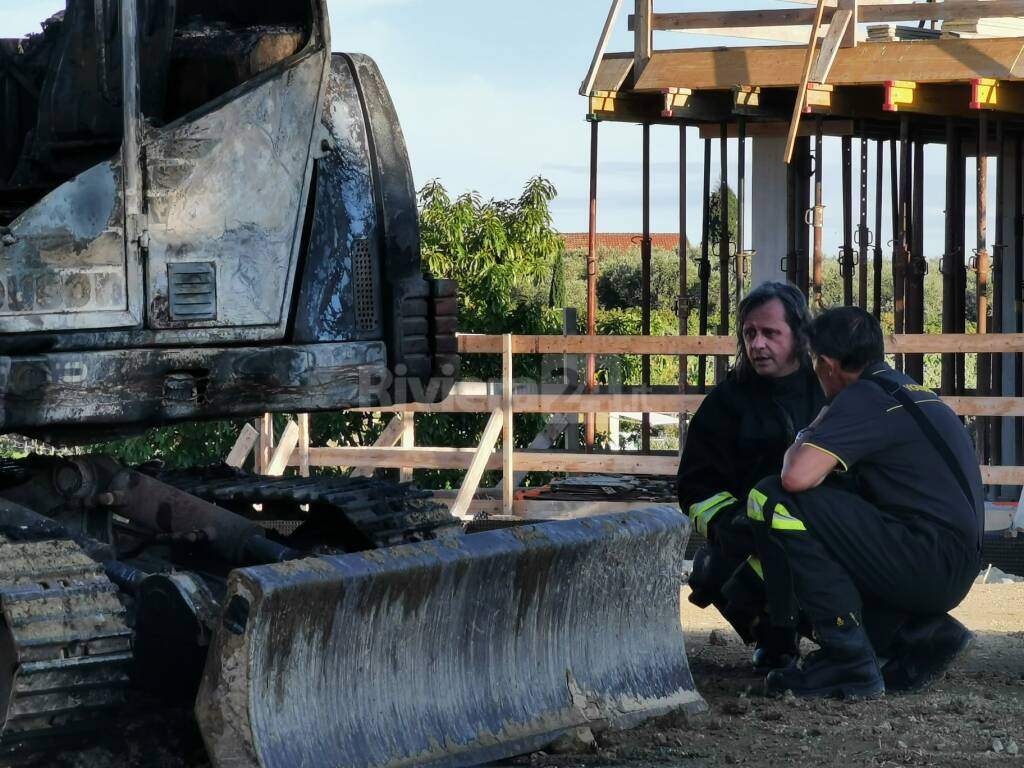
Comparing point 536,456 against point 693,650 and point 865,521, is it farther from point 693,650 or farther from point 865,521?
point 865,521

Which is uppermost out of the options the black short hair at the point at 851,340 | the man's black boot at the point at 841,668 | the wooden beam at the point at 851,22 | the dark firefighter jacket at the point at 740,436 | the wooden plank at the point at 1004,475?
the wooden beam at the point at 851,22

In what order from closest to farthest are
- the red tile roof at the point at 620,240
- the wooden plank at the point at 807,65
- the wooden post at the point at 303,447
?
the wooden plank at the point at 807,65, the wooden post at the point at 303,447, the red tile roof at the point at 620,240

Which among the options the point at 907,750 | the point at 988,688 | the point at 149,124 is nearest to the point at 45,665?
the point at 149,124

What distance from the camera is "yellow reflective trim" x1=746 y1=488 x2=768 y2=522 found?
18.9 ft

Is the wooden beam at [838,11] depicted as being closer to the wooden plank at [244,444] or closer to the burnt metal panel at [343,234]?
the wooden plank at [244,444]

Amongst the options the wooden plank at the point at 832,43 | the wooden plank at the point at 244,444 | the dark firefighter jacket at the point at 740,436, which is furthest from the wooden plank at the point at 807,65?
the dark firefighter jacket at the point at 740,436

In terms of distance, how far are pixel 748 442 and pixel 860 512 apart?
0.70 m

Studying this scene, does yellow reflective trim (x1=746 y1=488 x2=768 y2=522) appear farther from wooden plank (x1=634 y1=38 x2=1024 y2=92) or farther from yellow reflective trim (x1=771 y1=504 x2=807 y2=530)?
wooden plank (x1=634 y1=38 x2=1024 y2=92)

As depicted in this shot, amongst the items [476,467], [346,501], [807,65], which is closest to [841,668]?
[346,501]

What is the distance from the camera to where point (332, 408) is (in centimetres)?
540

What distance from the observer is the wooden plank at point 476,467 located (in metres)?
11.4

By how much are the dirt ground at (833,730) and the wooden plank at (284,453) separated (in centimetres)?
605

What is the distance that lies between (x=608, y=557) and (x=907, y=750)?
3.65ft

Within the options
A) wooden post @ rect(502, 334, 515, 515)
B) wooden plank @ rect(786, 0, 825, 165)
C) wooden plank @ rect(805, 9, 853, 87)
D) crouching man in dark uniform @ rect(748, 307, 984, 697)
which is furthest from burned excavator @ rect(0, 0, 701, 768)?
wooden plank @ rect(805, 9, 853, 87)
